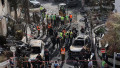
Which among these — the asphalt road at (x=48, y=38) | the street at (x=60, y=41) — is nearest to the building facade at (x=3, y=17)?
the street at (x=60, y=41)

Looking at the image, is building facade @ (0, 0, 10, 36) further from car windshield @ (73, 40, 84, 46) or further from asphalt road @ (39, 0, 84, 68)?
car windshield @ (73, 40, 84, 46)

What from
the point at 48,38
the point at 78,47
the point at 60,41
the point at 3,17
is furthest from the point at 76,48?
the point at 3,17

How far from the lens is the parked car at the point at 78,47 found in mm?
23172

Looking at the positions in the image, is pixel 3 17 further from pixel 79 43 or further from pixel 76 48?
pixel 76 48

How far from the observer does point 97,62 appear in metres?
21.3

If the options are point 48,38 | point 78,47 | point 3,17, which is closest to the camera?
point 78,47

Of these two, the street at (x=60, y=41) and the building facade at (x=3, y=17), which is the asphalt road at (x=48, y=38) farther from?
the building facade at (x=3, y=17)

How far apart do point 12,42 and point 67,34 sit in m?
6.00

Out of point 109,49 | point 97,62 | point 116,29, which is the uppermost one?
point 116,29

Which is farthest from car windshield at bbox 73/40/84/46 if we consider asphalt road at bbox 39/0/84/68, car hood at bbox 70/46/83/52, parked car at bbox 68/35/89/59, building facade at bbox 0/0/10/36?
building facade at bbox 0/0/10/36

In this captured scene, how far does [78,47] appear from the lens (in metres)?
23.8

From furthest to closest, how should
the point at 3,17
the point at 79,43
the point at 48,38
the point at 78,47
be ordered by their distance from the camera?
the point at 48,38
the point at 3,17
the point at 79,43
the point at 78,47

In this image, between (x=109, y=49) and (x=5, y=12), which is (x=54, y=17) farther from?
(x=109, y=49)

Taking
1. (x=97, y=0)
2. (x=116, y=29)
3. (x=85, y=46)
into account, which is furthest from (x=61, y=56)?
(x=97, y=0)
